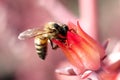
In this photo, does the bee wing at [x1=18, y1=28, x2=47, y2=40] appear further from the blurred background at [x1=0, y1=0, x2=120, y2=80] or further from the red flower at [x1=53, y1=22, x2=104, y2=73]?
the blurred background at [x1=0, y1=0, x2=120, y2=80]

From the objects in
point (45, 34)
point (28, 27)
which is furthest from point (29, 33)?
point (28, 27)

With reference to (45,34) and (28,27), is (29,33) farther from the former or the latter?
(28,27)

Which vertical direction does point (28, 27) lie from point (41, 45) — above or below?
above

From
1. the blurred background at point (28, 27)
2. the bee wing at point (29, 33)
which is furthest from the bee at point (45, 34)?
the blurred background at point (28, 27)

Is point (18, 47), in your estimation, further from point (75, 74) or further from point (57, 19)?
point (75, 74)

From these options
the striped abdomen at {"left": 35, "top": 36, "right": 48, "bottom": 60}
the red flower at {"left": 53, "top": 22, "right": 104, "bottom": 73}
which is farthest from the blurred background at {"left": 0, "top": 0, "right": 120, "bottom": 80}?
the red flower at {"left": 53, "top": 22, "right": 104, "bottom": 73}

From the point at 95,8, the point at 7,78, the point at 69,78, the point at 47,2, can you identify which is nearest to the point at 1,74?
the point at 7,78
